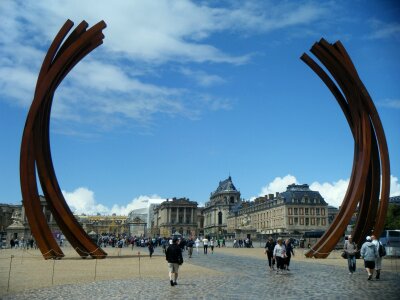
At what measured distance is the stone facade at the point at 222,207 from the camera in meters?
166

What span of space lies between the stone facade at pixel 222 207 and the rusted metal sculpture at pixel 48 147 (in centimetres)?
13248

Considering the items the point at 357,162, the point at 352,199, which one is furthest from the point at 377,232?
the point at 357,162

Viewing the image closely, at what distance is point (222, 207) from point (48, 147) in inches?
Answer: 5651

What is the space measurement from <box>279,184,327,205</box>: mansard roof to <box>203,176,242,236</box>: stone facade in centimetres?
4474

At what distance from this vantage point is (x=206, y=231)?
183125mm

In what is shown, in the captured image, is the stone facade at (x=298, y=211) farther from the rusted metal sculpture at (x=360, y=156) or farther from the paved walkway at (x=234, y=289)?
the paved walkway at (x=234, y=289)

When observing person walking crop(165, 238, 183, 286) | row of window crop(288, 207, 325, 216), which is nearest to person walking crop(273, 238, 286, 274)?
person walking crop(165, 238, 183, 286)

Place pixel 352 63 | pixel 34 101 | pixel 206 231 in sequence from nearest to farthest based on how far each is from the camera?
pixel 34 101, pixel 352 63, pixel 206 231

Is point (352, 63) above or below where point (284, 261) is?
above

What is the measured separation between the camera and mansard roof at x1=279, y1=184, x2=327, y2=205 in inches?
4337

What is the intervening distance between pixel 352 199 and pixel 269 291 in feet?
51.4

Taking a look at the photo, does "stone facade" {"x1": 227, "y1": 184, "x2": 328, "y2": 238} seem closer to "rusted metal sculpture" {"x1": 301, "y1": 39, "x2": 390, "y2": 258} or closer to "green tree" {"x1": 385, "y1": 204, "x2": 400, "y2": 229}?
"green tree" {"x1": 385, "y1": 204, "x2": 400, "y2": 229}

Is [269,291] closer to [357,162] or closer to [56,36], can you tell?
[357,162]

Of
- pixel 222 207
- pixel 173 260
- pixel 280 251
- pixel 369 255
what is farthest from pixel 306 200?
pixel 173 260
